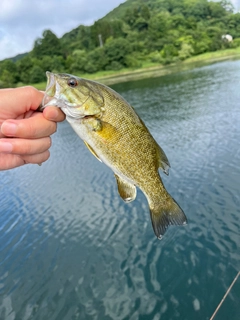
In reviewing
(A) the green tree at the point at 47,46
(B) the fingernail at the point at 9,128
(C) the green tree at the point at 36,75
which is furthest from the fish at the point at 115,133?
(A) the green tree at the point at 47,46

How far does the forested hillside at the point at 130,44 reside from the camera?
273 feet

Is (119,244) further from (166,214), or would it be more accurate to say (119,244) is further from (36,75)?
(36,75)

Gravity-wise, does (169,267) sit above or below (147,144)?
below

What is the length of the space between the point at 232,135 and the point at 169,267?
32.0ft

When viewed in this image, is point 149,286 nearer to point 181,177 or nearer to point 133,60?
point 181,177

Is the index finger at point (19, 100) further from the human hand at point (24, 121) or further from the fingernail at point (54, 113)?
the fingernail at point (54, 113)

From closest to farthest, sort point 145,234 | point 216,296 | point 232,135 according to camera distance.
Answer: point 216,296 < point 145,234 < point 232,135

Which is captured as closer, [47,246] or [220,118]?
[47,246]

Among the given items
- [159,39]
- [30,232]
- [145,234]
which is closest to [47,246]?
[30,232]

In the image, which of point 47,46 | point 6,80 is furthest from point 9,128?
point 47,46

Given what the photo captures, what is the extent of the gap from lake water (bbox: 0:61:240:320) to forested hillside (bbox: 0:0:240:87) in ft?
228

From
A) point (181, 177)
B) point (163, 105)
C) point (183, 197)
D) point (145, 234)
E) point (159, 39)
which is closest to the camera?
point (145, 234)

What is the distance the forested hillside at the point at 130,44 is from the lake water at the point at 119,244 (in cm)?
6957

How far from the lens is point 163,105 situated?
28406 millimetres
